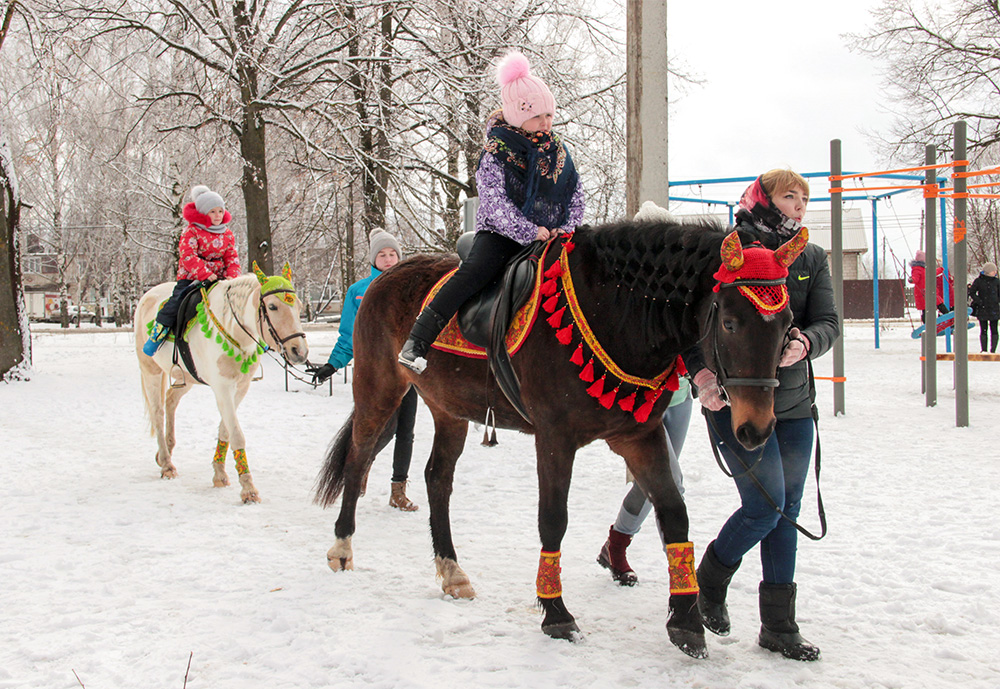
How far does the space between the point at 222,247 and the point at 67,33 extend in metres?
9.18

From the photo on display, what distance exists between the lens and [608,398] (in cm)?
303

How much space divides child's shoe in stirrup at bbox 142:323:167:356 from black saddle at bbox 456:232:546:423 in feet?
13.7

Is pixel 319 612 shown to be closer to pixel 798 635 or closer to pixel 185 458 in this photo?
pixel 798 635

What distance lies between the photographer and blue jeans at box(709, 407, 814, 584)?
2.94 metres

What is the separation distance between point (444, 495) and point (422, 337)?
1009 mm

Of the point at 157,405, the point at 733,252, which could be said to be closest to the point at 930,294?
the point at 733,252

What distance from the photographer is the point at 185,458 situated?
7.34m

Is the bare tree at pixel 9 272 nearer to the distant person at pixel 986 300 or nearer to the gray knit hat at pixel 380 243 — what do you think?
the gray knit hat at pixel 380 243

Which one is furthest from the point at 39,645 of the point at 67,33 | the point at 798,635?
the point at 67,33

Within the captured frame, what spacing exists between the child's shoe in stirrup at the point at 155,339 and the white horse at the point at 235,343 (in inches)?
3.1

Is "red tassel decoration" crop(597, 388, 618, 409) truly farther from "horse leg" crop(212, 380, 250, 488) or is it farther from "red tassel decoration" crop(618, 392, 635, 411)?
"horse leg" crop(212, 380, 250, 488)

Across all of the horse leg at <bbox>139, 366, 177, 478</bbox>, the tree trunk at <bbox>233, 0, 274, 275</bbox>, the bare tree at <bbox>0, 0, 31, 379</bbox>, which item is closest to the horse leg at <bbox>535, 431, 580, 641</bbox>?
the horse leg at <bbox>139, 366, 177, 478</bbox>

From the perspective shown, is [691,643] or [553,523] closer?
[691,643]

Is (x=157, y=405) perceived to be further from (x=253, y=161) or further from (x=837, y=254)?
(x=253, y=161)
